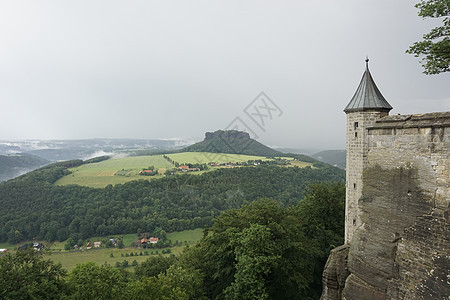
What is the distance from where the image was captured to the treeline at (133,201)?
59.5 m

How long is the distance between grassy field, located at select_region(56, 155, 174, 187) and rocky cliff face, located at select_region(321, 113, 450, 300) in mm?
77096

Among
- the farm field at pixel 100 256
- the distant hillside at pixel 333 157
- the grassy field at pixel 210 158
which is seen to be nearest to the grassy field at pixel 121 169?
the grassy field at pixel 210 158

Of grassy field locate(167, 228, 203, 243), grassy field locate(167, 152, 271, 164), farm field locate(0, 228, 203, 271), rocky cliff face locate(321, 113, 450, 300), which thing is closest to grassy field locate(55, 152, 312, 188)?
grassy field locate(167, 152, 271, 164)

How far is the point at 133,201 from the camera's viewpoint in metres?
69.8

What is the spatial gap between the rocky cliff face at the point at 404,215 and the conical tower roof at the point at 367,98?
3.74 feet

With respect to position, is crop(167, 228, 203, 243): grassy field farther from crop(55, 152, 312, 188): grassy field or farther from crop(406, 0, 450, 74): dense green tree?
crop(406, 0, 450, 74): dense green tree

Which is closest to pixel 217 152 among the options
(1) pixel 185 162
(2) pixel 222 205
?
(1) pixel 185 162

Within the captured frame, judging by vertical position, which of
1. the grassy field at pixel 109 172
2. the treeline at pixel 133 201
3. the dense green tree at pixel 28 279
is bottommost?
the treeline at pixel 133 201

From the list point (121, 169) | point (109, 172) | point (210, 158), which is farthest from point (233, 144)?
point (109, 172)

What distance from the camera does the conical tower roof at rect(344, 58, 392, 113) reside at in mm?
11570

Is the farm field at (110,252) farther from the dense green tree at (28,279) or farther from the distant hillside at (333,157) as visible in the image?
the distant hillside at (333,157)

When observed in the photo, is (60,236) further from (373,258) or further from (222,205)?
(373,258)

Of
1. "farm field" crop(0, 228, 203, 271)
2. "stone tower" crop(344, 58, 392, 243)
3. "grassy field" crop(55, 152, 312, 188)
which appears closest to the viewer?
"stone tower" crop(344, 58, 392, 243)

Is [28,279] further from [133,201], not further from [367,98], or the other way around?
[133,201]
